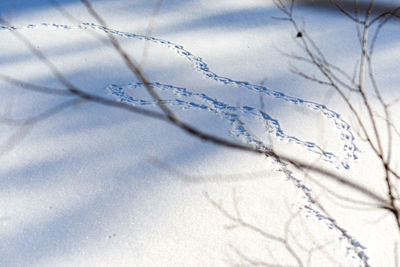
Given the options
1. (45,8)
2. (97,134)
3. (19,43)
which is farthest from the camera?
(45,8)

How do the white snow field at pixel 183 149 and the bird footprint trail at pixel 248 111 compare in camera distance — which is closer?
the white snow field at pixel 183 149

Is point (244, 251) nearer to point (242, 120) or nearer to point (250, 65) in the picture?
point (242, 120)

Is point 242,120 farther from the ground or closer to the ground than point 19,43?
farther from the ground

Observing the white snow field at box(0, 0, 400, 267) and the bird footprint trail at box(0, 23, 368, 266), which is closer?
the white snow field at box(0, 0, 400, 267)

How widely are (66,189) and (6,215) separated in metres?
0.13

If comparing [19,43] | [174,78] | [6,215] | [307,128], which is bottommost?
[6,215]

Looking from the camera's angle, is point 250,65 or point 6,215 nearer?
point 6,215

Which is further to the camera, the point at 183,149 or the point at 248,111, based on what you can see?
the point at 248,111

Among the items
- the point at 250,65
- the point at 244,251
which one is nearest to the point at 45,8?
the point at 250,65

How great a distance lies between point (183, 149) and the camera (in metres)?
1.01

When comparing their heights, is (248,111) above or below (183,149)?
above

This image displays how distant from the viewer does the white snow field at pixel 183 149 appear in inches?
30.7

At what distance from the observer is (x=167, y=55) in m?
1.32

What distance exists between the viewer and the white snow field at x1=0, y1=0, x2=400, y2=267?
78cm
